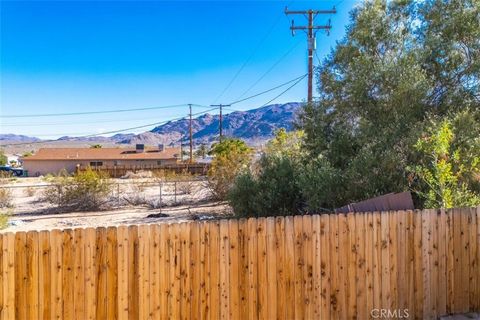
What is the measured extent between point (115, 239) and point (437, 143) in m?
5.17

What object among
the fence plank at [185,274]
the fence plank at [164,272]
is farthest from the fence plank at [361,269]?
the fence plank at [164,272]

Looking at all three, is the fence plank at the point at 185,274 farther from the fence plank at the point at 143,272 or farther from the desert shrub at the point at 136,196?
the desert shrub at the point at 136,196

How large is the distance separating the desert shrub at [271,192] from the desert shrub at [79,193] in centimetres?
1004

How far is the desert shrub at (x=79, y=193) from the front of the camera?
1839 centimetres

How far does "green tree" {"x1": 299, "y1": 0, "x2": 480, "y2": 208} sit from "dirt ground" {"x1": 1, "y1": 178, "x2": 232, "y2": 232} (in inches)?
233

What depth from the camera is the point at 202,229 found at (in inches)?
180

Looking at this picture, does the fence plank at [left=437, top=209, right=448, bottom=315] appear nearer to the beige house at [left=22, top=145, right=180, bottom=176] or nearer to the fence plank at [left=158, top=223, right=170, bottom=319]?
the fence plank at [left=158, top=223, right=170, bottom=319]

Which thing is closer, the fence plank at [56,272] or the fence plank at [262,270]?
the fence plank at [56,272]

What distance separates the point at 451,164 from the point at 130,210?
13952 mm

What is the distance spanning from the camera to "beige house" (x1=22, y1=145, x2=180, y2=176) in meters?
49.3

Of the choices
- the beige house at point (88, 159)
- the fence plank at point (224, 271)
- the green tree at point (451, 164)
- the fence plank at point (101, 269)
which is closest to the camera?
the fence plank at point (101, 269)

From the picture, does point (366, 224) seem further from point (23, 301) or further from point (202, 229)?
point (23, 301)

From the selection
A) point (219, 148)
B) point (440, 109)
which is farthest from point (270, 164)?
point (219, 148)

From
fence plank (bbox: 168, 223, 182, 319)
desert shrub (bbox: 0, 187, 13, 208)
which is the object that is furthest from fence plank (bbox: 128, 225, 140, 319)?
desert shrub (bbox: 0, 187, 13, 208)
